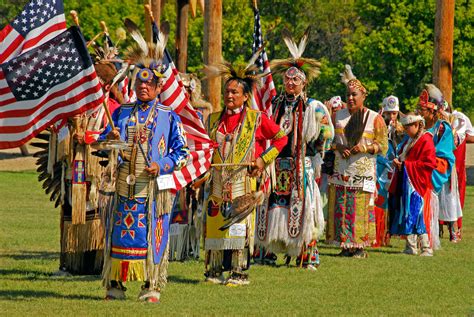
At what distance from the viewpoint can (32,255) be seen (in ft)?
41.0

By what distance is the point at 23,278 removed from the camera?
10.7m

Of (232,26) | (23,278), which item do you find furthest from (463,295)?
(232,26)

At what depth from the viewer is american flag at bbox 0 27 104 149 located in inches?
352

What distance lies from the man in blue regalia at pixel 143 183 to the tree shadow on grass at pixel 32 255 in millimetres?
3005

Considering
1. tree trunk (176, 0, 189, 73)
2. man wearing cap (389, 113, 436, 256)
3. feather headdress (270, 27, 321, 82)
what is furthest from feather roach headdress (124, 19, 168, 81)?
tree trunk (176, 0, 189, 73)

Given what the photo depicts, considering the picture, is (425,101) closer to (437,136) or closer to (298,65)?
(437,136)

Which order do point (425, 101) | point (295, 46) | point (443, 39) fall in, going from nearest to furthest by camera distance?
point (295, 46) < point (425, 101) < point (443, 39)

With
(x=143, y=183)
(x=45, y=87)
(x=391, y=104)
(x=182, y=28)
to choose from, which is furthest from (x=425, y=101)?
(x=182, y=28)

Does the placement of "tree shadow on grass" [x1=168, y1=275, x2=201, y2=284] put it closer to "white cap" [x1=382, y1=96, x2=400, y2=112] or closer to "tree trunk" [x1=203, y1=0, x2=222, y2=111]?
"white cap" [x1=382, y1=96, x2=400, y2=112]

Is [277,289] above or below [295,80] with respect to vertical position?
below

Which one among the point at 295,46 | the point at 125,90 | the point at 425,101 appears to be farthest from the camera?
the point at 425,101

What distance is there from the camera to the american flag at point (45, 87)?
8.94 metres

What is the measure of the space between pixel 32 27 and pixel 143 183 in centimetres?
145

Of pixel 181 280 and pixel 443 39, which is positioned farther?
pixel 443 39
